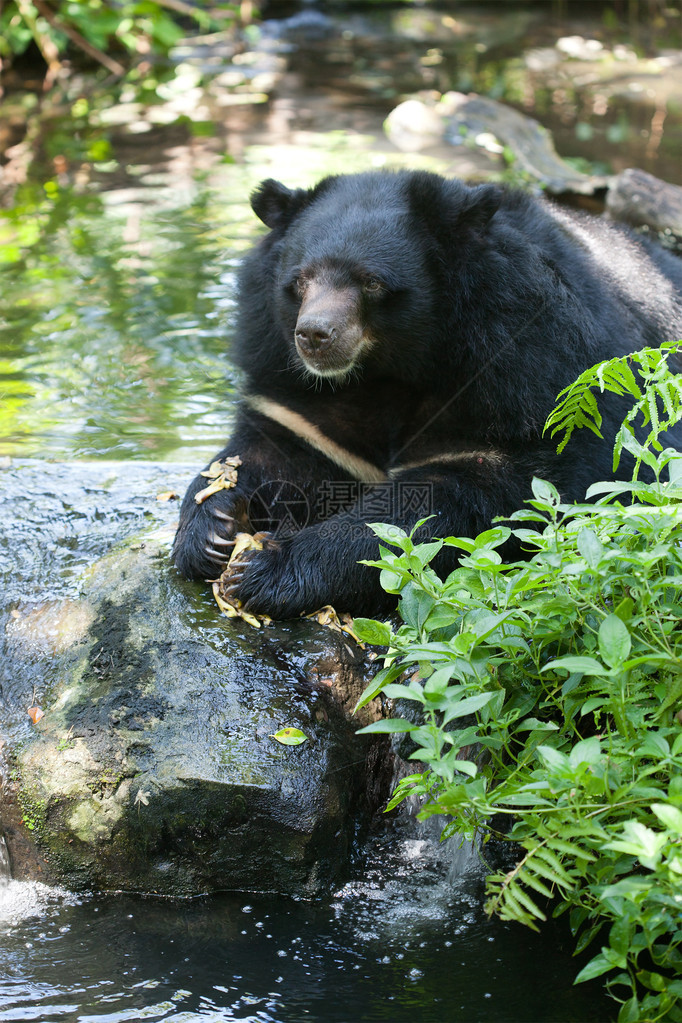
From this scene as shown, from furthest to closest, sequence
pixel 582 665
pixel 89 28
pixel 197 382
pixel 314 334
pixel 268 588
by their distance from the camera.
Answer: pixel 89 28 → pixel 197 382 → pixel 268 588 → pixel 314 334 → pixel 582 665

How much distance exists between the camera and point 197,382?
6090 millimetres

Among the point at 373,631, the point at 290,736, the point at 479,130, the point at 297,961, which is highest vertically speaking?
the point at 479,130

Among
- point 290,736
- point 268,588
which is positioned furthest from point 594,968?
point 268,588

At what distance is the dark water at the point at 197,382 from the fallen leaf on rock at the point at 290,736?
1.37 ft

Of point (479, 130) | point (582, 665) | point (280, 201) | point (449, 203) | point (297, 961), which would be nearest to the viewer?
point (582, 665)

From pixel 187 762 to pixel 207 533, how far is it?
36.6 inches

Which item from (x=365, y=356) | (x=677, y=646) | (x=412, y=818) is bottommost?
(x=412, y=818)

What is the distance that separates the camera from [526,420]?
3674 mm

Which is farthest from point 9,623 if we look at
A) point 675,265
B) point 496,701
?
point 675,265

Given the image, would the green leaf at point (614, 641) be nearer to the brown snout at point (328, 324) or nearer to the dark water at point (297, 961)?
the dark water at point (297, 961)

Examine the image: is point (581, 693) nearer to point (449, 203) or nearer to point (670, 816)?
point (670, 816)

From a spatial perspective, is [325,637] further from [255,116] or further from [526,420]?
[255,116]

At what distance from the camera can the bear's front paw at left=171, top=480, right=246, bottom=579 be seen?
12.1 feet

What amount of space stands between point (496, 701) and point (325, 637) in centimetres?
108
